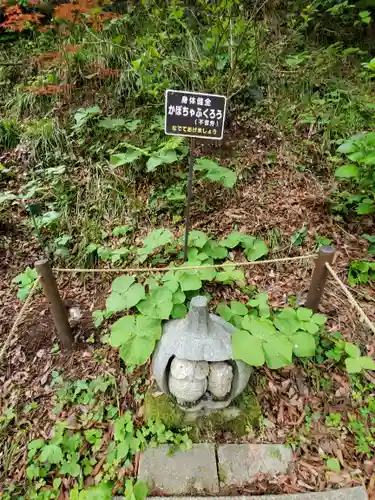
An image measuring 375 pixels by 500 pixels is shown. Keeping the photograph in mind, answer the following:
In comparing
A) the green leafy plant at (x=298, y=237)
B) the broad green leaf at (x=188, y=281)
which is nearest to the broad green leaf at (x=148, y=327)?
the broad green leaf at (x=188, y=281)

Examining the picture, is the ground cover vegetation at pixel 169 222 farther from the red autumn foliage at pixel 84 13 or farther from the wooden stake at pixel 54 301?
the wooden stake at pixel 54 301

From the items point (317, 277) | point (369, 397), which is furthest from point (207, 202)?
point (369, 397)

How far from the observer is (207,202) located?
11.2 ft

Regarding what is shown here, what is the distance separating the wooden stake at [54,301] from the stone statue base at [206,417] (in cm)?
86

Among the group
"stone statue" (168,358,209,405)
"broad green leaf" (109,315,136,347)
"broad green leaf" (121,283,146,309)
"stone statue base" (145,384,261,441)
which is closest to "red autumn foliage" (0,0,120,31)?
"broad green leaf" (121,283,146,309)

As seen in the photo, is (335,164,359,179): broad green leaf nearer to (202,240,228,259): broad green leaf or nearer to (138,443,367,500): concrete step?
(202,240,228,259): broad green leaf

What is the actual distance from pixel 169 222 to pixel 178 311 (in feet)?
4.56

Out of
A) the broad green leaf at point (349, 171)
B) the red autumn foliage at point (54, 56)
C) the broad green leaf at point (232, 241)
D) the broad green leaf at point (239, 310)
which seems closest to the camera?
the broad green leaf at point (239, 310)

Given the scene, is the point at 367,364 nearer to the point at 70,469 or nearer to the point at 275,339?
the point at 275,339

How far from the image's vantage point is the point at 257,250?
283cm

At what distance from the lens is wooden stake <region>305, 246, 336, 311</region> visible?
2018 mm

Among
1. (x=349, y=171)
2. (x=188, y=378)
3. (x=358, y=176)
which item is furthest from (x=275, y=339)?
(x=358, y=176)

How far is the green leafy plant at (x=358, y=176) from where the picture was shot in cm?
259

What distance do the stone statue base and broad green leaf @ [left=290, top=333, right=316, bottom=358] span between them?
0.56 m
